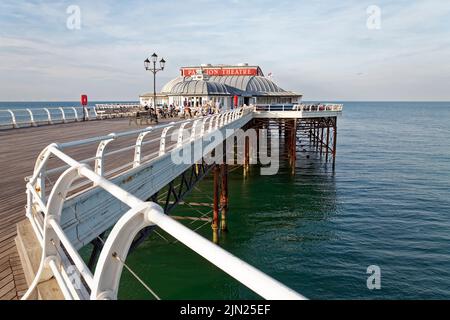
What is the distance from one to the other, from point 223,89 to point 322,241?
31.0m

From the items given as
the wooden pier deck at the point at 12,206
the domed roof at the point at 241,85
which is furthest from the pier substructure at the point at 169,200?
the domed roof at the point at 241,85

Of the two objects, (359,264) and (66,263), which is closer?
(66,263)

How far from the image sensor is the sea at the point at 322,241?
38.9 feet

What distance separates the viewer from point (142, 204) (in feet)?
6.82

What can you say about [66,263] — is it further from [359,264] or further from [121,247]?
[359,264]

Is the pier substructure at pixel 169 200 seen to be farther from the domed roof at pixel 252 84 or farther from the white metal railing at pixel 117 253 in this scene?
the domed roof at pixel 252 84

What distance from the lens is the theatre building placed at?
41625mm

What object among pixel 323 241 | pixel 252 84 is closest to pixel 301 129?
pixel 252 84

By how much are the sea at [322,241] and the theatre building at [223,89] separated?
15778 mm

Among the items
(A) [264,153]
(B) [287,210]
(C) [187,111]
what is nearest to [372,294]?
(B) [287,210]
